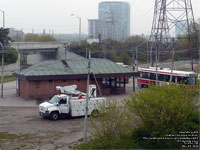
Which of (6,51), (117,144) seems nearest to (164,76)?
(117,144)

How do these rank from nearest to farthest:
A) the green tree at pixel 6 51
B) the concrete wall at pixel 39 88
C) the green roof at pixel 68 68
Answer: the concrete wall at pixel 39 88 < the green roof at pixel 68 68 < the green tree at pixel 6 51

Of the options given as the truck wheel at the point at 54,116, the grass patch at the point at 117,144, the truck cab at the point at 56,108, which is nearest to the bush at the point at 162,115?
the grass patch at the point at 117,144

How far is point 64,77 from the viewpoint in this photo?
2875 cm

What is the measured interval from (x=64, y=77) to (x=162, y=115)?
17691mm

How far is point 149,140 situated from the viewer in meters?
12.7

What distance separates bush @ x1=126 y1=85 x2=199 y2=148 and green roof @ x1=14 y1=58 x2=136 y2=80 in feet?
53.5

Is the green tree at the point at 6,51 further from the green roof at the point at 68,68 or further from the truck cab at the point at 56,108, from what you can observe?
the truck cab at the point at 56,108

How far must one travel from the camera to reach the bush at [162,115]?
12156mm

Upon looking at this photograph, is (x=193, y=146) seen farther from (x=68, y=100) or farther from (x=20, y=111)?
(x=20, y=111)

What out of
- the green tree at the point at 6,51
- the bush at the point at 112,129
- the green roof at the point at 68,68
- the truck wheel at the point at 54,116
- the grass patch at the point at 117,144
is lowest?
the truck wheel at the point at 54,116

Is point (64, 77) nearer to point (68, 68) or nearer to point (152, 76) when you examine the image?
point (68, 68)

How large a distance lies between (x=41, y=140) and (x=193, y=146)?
7.56 meters

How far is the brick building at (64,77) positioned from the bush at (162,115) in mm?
14790

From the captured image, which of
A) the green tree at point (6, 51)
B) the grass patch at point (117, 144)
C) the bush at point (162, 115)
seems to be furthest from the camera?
the green tree at point (6, 51)
